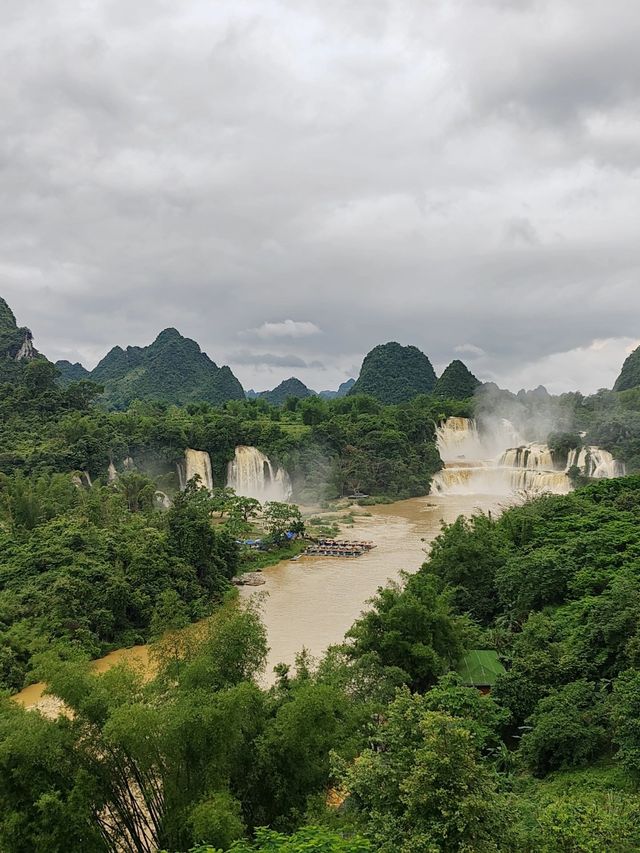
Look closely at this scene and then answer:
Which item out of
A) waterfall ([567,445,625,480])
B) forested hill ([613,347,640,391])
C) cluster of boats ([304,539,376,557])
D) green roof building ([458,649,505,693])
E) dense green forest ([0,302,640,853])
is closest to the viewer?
dense green forest ([0,302,640,853])

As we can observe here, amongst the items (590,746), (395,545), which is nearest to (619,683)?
(590,746)

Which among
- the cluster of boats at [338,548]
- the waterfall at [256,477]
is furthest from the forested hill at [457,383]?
the cluster of boats at [338,548]

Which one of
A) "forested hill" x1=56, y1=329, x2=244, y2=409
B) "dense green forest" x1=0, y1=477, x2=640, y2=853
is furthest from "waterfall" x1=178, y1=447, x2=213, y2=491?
"forested hill" x1=56, y1=329, x2=244, y2=409

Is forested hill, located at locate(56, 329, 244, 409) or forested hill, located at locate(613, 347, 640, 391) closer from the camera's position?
forested hill, located at locate(613, 347, 640, 391)

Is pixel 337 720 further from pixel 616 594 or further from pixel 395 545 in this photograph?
pixel 395 545

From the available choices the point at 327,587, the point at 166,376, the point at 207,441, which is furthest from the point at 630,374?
the point at 166,376

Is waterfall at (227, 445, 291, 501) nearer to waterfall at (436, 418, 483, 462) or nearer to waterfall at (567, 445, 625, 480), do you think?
waterfall at (436, 418, 483, 462)

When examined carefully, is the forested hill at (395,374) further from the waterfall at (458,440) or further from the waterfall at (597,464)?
the waterfall at (597,464)
